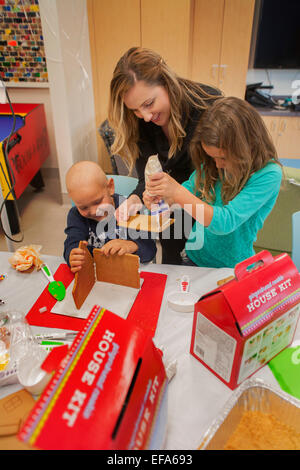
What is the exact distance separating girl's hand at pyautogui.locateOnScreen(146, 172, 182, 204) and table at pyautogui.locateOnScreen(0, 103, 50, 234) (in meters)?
1.66

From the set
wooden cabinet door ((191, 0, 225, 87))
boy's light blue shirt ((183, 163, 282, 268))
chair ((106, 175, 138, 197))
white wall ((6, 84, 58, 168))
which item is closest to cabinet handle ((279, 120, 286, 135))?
wooden cabinet door ((191, 0, 225, 87))

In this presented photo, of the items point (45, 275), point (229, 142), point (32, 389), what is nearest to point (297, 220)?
point (229, 142)

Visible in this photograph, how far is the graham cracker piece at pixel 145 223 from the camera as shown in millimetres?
1130

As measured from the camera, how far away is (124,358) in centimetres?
56

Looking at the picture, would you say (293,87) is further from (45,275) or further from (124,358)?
(124,358)

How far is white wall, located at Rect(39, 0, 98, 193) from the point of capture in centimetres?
261

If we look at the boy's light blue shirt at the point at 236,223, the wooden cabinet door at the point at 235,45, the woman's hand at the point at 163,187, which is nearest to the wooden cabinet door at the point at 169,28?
the wooden cabinet door at the point at 235,45

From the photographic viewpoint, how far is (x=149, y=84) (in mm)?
1202

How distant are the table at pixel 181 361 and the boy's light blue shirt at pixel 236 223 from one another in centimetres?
17

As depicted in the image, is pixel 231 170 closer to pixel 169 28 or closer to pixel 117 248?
pixel 117 248

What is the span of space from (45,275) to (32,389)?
48 cm

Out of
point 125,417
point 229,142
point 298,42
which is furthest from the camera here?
point 298,42

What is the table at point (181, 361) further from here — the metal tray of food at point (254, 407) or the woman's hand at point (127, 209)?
the woman's hand at point (127, 209)

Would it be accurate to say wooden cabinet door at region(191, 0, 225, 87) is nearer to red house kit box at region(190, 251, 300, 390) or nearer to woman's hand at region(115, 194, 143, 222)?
woman's hand at region(115, 194, 143, 222)
